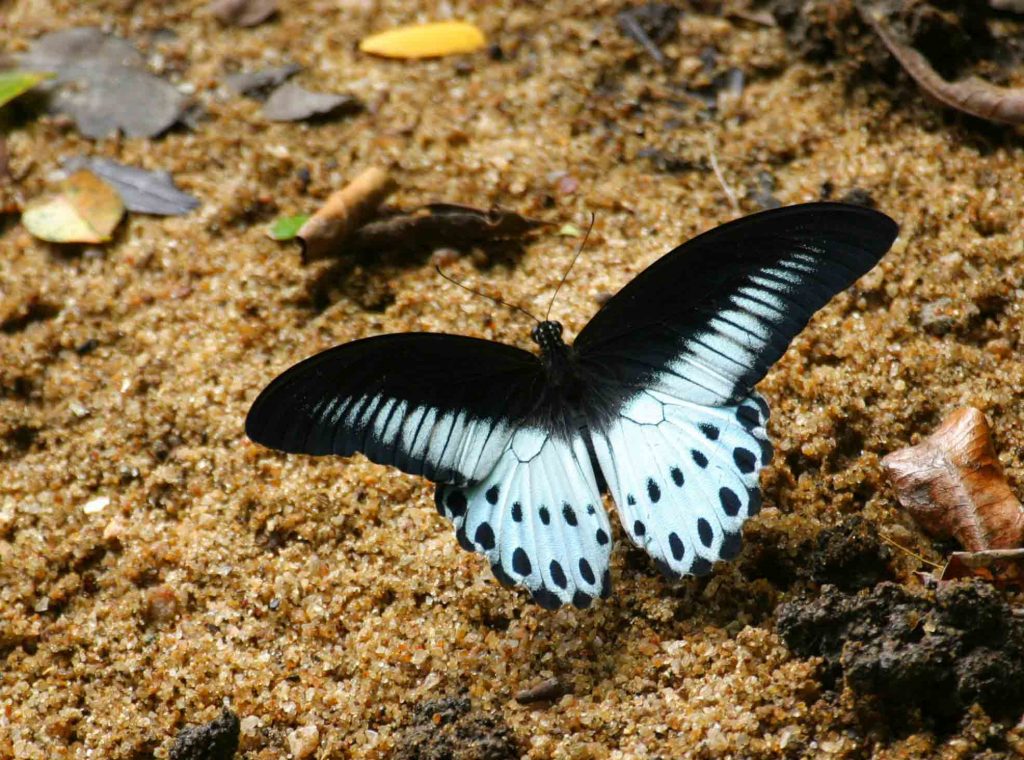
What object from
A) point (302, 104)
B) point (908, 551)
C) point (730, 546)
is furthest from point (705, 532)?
point (302, 104)

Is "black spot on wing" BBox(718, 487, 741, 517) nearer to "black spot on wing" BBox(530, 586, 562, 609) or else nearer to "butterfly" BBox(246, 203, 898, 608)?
"butterfly" BBox(246, 203, 898, 608)

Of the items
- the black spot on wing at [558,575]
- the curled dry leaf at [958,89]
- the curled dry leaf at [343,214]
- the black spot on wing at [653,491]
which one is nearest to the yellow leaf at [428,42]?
the curled dry leaf at [343,214]

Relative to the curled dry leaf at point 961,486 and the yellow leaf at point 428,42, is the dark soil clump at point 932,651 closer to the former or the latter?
the curled dry leaf at point 961,486

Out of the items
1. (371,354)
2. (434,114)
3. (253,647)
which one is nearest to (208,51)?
(434,114)

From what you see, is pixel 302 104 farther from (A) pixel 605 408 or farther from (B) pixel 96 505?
(A) pixel 605 408

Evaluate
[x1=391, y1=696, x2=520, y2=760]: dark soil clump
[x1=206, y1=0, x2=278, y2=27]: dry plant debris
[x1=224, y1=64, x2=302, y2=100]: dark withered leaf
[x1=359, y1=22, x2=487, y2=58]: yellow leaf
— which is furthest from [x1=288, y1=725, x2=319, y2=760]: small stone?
[x1=206, y1=0, x2=278, y2=27]: dry plant debris

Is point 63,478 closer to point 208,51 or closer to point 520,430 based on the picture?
point 520,430
